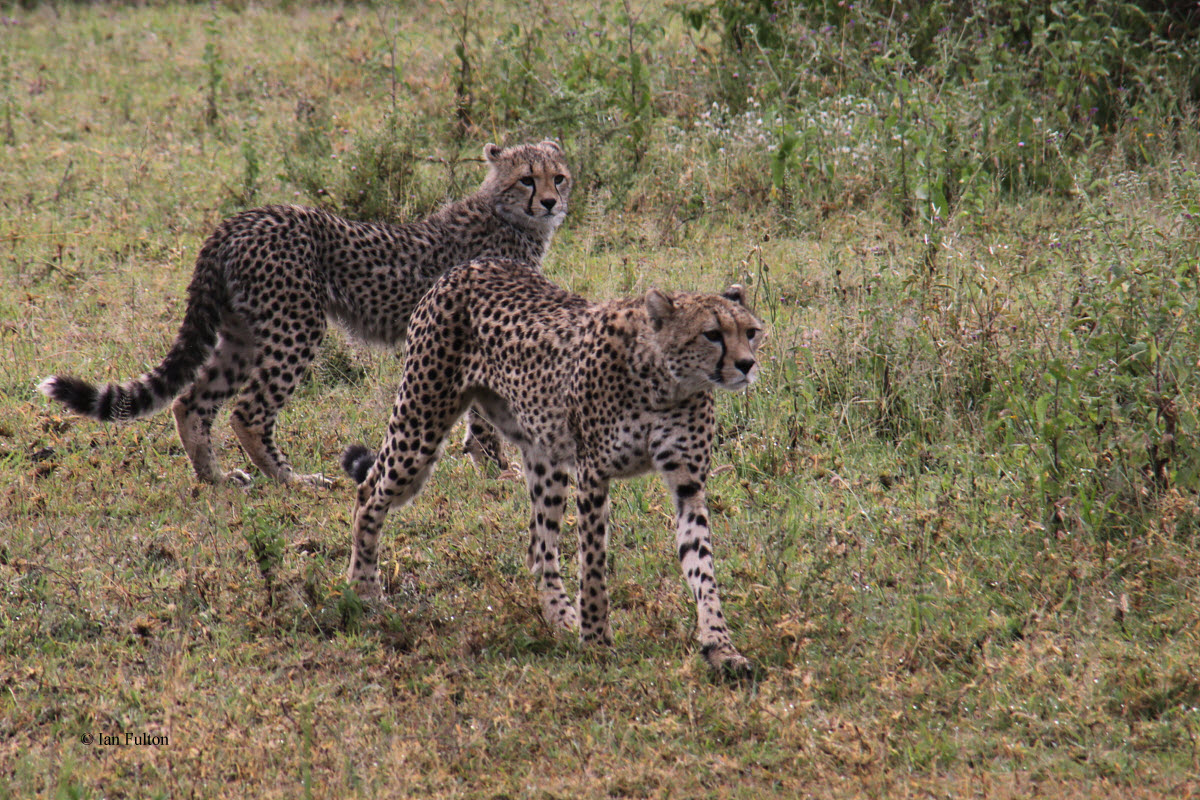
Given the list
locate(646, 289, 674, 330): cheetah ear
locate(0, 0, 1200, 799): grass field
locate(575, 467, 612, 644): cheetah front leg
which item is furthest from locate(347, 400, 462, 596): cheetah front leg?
locate(646, 289, 674, 330): cheetah ear

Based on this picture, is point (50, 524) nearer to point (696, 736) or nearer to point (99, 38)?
point (696, 736)

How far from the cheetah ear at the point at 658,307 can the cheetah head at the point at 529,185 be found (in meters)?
2.24

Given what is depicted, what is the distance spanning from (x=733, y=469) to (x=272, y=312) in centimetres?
207

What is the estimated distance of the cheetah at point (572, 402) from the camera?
163 inches

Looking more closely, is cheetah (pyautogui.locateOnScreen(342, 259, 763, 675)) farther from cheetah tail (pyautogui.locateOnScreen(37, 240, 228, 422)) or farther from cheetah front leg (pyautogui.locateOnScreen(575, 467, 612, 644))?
cheetah tail (pyautogui.locateOnScreen(37, 240, 228, 422))

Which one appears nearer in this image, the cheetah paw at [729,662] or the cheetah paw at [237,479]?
the cheetah paw at [729,662]

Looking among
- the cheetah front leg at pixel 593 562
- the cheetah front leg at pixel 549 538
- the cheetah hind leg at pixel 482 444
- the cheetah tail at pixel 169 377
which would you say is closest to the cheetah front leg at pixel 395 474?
the cheetah front leg at pixel 549 538

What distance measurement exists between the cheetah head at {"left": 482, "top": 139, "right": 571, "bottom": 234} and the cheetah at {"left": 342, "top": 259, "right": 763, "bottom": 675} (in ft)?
4.46

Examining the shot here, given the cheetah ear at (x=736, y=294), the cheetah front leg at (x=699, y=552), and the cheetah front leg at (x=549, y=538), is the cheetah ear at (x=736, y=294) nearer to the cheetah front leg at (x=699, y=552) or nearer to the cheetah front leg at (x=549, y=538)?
Answer: the cheetah front leg at (x=699, y=552)

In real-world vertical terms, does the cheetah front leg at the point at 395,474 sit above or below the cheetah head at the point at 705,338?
below

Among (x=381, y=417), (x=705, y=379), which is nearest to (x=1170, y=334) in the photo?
(x=705, y=379)

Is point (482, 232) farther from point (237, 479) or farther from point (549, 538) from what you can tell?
point (549, 538)

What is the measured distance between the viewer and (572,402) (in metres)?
4.42

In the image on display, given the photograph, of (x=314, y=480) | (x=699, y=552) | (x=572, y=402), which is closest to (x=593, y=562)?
(x=699, y=552)
